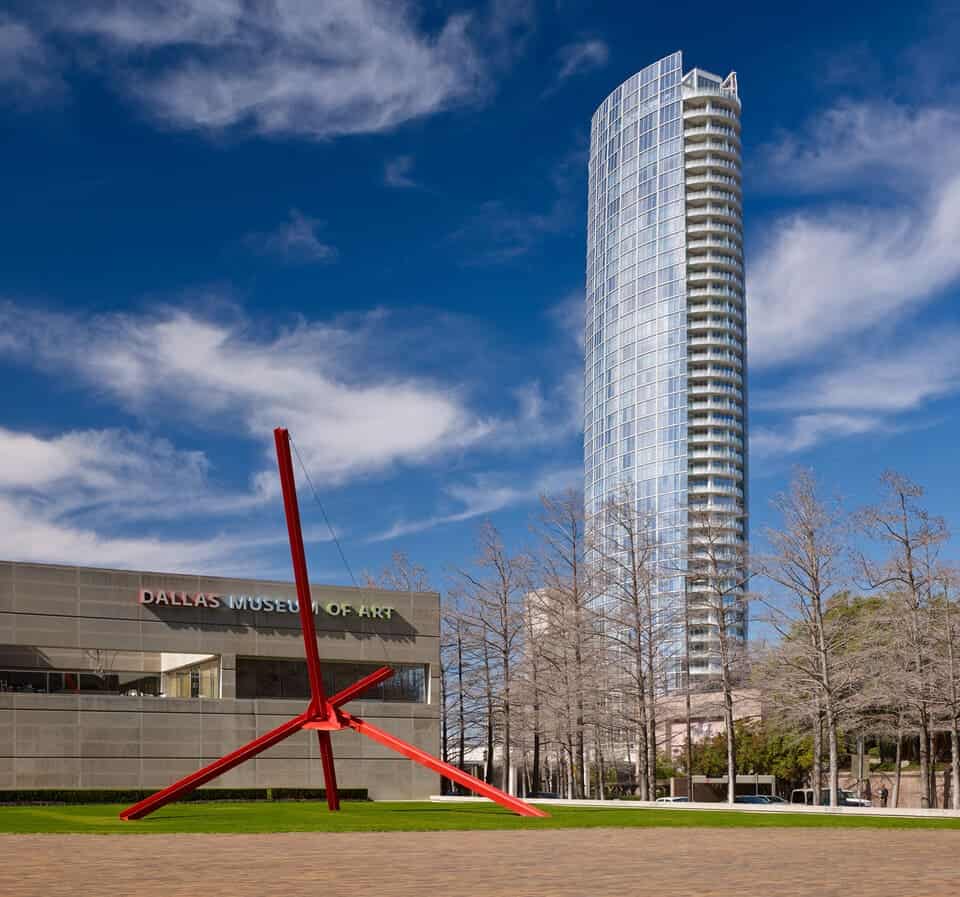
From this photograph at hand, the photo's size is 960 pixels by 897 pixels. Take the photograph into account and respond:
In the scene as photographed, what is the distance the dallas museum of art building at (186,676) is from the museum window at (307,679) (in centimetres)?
5

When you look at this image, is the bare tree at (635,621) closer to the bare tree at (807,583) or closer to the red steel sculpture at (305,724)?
the bare tree at (807,583)

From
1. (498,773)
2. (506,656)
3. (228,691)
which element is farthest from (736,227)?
(228,691)

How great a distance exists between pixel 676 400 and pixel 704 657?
4082 inches

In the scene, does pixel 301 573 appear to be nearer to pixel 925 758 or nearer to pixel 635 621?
pixel 635 621

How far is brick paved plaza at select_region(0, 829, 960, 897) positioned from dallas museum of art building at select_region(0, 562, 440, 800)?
86.2ft

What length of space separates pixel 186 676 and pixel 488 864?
38.3 m

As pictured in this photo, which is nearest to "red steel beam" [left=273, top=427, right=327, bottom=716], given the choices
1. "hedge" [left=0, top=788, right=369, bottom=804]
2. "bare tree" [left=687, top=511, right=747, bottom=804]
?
"hedge" [left=0, top=788, right=369, bottom=804]

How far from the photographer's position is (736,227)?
165375 millimetres

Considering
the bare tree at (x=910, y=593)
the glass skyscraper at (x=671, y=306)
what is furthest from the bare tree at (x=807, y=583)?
the glass skyscraper at (x=671, y=306)

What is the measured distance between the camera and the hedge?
141ft

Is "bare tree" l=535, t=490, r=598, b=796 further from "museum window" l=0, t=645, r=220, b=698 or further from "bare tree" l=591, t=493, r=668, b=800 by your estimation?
"museum window" l=0, t=645, r=220, b=698

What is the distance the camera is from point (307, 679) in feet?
176

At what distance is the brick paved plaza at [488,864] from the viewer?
12.3m

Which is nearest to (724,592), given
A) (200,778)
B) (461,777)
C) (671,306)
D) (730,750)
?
(730,750)
